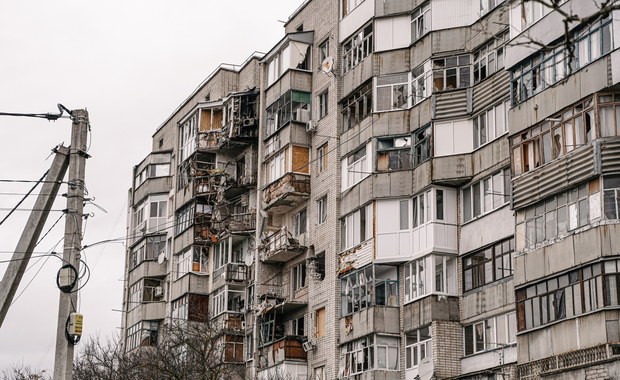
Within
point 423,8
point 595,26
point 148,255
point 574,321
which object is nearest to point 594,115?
point 595,26

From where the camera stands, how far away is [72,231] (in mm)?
22234

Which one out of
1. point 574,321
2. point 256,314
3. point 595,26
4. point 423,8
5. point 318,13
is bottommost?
point 574,321

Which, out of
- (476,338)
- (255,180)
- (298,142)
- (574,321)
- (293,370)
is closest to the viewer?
(574,321)

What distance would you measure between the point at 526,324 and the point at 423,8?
15.4 metres

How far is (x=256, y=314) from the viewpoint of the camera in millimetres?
47688

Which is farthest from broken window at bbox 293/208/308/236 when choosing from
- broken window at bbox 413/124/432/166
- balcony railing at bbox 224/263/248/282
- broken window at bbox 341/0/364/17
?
broken window at bbox 413/124/432/166

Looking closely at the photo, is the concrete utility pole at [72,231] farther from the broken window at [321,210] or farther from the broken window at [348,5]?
the broken window at [348,5]

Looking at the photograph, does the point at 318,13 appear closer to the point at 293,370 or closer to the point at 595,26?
the point at 293,370

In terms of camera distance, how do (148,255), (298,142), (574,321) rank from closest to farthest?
(574,321) < (298,142) < (148,255)

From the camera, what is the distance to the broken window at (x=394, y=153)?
130ft

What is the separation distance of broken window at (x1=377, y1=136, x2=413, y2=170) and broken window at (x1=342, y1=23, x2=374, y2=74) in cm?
436

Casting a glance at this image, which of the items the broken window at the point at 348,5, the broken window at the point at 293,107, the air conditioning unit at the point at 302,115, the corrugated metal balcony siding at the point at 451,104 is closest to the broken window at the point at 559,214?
the corrugated metal balcony siding at the point at 451,104

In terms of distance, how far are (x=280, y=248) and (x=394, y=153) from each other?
336 inches

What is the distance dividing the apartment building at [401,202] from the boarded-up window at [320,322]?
0.15 meters
